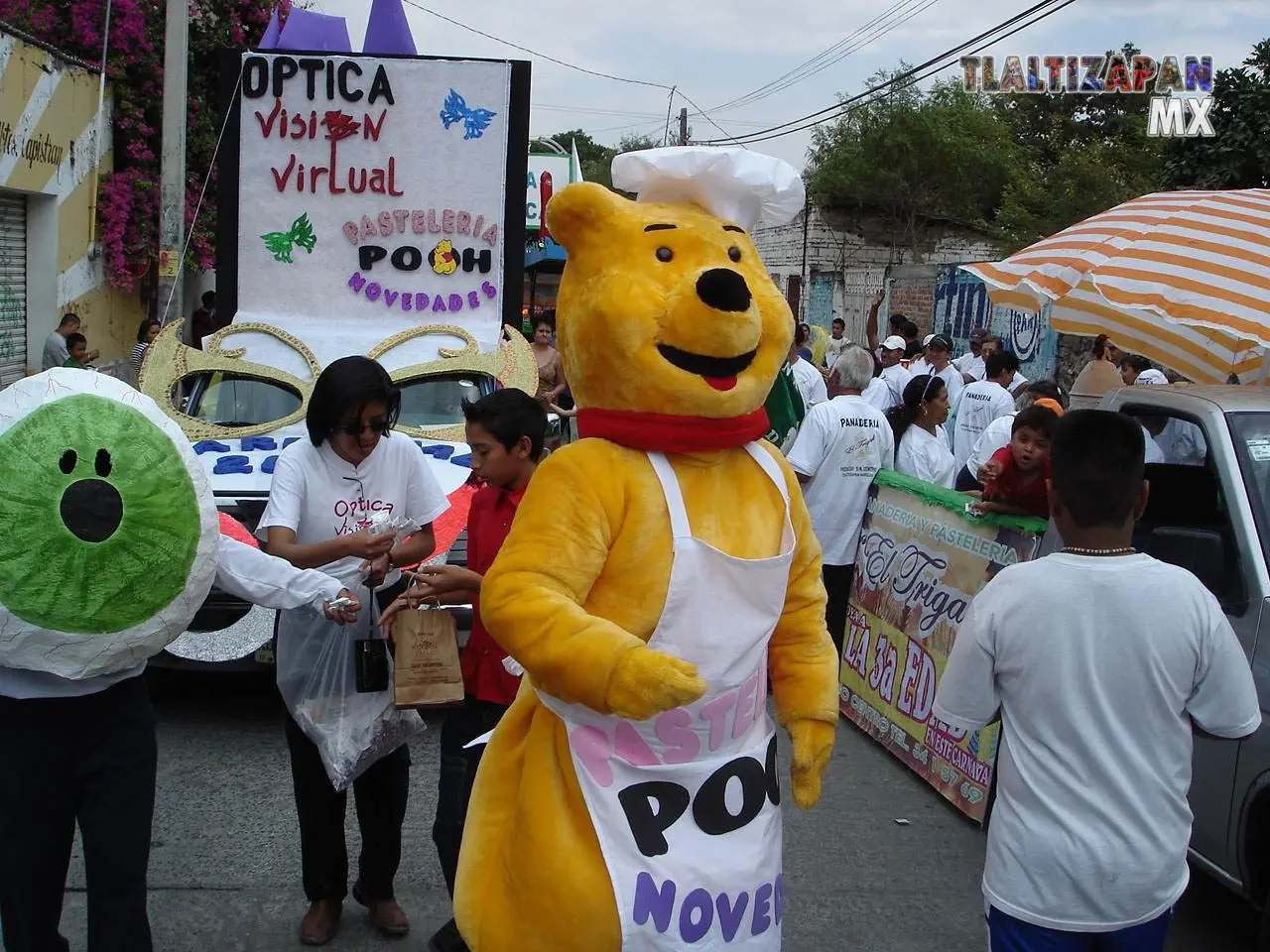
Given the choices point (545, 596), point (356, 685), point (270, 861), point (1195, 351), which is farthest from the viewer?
point (1195, 351)

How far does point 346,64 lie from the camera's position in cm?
785

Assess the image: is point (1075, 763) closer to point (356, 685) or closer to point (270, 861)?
point (356, 685)

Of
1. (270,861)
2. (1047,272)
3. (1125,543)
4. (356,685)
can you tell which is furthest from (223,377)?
(1125,543)

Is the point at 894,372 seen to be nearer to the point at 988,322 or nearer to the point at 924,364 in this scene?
the point at 924,364

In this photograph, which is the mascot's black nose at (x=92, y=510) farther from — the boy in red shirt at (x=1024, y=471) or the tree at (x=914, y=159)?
the tree at (x=914, y=159)

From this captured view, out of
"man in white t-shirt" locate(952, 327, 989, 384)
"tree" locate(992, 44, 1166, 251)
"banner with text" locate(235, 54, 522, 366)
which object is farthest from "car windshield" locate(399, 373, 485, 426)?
"tree" locate(992, 44, 1166, 251)

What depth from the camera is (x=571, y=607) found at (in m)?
2.57

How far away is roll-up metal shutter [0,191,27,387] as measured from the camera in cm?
1479

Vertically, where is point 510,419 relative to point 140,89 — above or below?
below

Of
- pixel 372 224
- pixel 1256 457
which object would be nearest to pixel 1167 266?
pixel 1256 457

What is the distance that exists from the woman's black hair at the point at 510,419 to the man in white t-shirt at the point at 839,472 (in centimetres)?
305

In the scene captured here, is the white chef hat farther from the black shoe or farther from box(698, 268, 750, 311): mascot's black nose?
the black shoe

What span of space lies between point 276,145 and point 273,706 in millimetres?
3603

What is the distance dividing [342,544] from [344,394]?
48 cm
